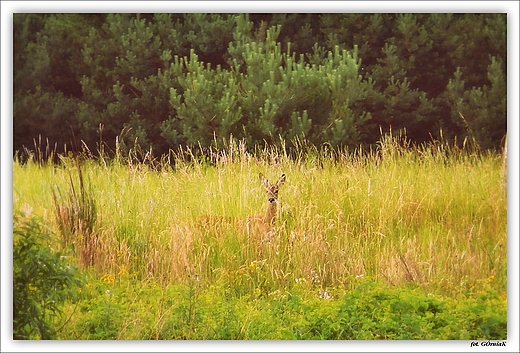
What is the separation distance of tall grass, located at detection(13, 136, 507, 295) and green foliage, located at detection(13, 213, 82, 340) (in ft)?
0.86

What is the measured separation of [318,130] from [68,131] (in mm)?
1848

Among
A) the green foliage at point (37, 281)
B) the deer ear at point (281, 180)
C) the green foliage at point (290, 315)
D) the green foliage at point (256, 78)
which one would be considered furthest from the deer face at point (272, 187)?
the green foliage at point (37, 281)

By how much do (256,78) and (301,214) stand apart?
108cm

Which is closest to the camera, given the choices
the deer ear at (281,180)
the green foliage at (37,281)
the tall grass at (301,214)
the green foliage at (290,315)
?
the green foliage at (37,281)

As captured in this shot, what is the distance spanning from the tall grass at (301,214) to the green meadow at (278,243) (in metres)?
0.01

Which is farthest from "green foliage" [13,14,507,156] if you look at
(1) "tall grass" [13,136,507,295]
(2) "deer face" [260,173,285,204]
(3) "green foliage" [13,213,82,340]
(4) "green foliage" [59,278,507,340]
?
(4) "green foliage" [59,278,507,340]

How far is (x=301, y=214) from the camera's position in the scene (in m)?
6.20

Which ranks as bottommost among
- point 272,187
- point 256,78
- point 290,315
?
point 290,315

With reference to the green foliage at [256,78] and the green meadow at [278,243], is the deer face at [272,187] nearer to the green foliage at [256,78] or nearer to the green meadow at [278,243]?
the green meadow at [278,243]

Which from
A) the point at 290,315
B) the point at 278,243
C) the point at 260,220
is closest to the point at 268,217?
the point at 260,220

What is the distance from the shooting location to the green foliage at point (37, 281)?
225 inches

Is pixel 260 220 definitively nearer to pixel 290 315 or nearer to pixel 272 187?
pixel 272 187

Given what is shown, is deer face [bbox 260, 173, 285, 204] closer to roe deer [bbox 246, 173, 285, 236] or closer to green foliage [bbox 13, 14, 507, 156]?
roe deer [bbox 246, 173, 285, 236]

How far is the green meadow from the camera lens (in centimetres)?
602
